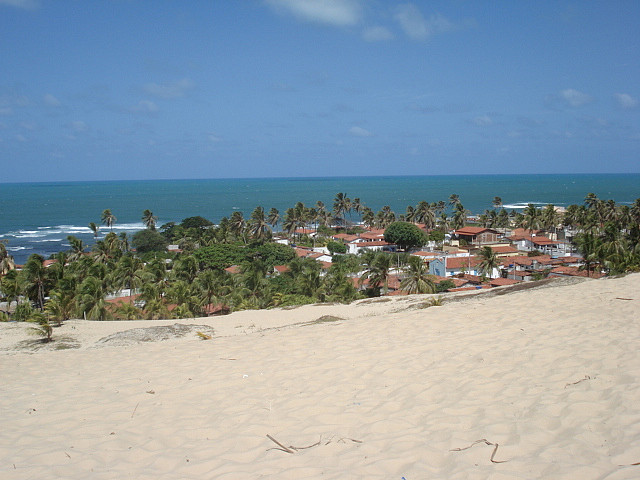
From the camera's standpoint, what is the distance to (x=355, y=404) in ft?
20.6

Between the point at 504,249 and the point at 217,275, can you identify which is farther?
the point at 504,249

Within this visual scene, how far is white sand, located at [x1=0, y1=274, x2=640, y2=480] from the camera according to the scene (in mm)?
4770

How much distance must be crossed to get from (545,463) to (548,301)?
7.69m

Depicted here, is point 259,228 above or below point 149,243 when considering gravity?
above

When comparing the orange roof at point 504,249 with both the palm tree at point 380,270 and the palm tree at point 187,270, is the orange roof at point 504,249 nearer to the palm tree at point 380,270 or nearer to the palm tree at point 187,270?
the palm tree at point 380,270

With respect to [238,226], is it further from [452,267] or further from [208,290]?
[208,290]

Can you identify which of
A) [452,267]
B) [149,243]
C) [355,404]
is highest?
[355,404]

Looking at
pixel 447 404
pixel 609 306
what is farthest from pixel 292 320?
pixel 447 404

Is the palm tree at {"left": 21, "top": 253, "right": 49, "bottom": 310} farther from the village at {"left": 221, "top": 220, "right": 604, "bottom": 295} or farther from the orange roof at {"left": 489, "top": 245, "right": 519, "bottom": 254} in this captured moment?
the orange roof at {"left": 489, "top": 245, "right": 519, "bottom": 254}

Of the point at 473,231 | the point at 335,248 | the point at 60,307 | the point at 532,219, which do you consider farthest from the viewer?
the point at 532,219

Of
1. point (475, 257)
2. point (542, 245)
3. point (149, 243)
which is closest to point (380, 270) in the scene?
point (475, 257)

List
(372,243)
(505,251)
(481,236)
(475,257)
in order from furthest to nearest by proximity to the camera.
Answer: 1. (372,243)
2. (481,236)
3. (505,251)
4. (475,257)

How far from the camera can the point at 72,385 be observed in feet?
26.1

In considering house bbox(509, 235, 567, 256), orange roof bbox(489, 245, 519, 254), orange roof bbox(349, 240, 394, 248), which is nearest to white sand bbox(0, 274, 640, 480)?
orange roof bbox(489, 245, 519, 254)
